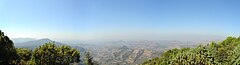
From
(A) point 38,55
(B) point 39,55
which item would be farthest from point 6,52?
(B) point 39,55

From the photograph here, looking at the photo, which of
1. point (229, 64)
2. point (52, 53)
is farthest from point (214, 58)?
point (52, 53)

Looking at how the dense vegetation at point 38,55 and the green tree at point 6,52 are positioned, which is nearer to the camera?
the green tree at point 6,52

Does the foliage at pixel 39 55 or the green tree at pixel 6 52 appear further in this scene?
the foliage at pixel 39 55

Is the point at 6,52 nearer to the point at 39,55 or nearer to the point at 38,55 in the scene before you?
the point at 38,55

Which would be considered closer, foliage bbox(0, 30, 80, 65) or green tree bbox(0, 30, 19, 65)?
green tree bbox(0, 30, 19, 65)

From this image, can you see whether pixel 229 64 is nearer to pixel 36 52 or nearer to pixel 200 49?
pixel 200 49
